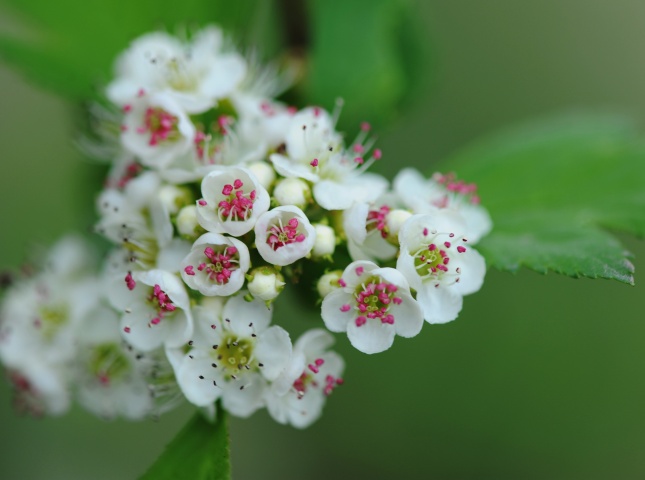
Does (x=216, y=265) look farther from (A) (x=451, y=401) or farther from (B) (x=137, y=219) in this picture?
(A) (x=451, y=401)

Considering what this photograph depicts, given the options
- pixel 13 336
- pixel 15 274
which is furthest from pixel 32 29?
pixel 13 336

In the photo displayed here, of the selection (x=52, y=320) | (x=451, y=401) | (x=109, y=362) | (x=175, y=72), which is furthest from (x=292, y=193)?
(x=451, y=401)

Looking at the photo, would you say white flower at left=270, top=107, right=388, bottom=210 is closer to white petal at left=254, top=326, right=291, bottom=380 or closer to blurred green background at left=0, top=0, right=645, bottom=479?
white petal at left=254, top=326, right=291, bottom=380

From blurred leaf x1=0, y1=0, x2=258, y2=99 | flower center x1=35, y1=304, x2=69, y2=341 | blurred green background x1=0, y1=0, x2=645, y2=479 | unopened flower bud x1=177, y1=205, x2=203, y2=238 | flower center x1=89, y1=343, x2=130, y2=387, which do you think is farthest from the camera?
blurred green background x1=0, y1=0, x2=645, y2=479

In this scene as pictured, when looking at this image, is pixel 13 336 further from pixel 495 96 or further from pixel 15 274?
pixel 495 96

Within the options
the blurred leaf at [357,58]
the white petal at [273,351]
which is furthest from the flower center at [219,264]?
the blurred leaf at [357,58]

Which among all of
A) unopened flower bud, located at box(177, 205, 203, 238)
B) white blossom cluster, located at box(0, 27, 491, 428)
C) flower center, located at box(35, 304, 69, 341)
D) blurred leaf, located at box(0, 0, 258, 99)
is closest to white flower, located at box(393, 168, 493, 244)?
white blossom cluster, located at box(0, 27, 491, 428)
